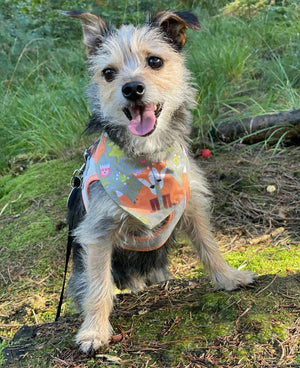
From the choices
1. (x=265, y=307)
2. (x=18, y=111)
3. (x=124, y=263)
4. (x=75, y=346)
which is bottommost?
(x=18, y=111)

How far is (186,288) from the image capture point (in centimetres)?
247

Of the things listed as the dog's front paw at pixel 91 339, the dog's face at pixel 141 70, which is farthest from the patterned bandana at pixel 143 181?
the dog's front paw at pixel 91 339

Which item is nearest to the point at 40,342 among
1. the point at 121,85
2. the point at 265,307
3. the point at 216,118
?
the point at 265,307

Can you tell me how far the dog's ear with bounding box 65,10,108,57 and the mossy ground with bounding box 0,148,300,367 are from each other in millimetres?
1594

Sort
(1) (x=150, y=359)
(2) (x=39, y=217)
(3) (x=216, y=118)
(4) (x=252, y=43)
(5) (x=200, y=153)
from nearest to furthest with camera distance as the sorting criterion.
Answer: (1) (x=150, y=359) < (2) (x=39, y=217) < (5) (x=200, y=153) < (3) (x=216, y=118) < (4) (x=252, y=43)

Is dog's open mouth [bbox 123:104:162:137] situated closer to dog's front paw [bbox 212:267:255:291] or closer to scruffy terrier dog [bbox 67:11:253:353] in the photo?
scruffy terrier dog [bbox 67:11:253:353]

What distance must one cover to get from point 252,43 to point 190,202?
5876 millimetres

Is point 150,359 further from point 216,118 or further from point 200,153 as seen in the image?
point 216,118

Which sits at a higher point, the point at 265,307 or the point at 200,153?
the point at 265,307

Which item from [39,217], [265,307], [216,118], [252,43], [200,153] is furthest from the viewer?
[252,43]

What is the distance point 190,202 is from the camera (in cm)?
260

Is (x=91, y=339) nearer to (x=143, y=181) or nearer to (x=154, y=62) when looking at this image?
(x=143, y=181)

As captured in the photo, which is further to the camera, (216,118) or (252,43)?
(252,43)

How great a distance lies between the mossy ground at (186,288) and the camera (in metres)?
1.75
